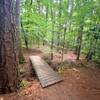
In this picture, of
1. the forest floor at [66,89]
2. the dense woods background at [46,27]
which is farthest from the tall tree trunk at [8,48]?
the forest floor at [66,89]

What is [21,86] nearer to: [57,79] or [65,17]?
[57,79]

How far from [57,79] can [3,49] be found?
9.09 ft

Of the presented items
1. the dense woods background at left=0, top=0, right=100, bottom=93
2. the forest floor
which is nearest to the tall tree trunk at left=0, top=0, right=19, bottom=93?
the dense woods background at left=0, top=0, right=100, bottom=93

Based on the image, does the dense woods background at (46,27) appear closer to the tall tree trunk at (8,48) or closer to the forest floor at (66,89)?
the tall tree trunk at (8,48)

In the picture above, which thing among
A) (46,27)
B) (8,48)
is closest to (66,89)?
(8,48)

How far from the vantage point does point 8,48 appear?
14.3ft

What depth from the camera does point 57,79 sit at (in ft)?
19.9

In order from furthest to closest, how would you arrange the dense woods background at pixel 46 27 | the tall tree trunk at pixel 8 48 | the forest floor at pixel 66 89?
the forest floor at pixel 66 89 < the dense woods background at pixel 46 27 < the tall tree trunk at pixel 8 48

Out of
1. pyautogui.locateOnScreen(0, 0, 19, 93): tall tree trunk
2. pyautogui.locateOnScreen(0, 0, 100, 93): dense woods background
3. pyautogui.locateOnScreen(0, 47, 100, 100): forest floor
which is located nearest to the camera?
pyautogui.locateOnScreen(0, 0, 19, 93): tall tree trunk

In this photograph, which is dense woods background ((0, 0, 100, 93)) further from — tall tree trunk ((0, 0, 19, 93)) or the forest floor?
the forest floor

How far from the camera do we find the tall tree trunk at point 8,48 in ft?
13.7

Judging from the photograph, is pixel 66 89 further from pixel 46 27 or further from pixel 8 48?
pixel 46 27

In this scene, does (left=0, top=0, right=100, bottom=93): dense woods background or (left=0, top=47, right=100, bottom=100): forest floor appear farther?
(left=0, top=47, right=100, bottom=100): forest floor

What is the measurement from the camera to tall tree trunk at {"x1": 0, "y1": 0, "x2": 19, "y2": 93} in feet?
13.7
